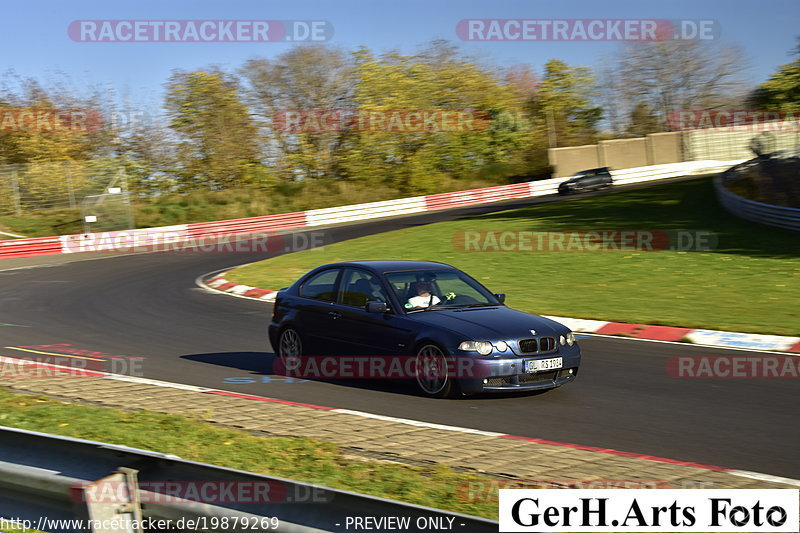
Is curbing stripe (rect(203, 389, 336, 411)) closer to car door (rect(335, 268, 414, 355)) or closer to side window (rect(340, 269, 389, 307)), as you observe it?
car door (rect(335, 268, 414, 355))

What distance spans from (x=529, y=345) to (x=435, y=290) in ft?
4.89

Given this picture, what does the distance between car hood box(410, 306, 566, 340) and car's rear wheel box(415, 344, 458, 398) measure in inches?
11.8

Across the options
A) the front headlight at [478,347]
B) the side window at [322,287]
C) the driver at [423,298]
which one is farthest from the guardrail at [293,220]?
the front headlight at [478,347]

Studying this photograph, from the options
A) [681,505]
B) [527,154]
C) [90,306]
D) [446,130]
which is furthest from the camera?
[527,154]

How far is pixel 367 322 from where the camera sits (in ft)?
32.4

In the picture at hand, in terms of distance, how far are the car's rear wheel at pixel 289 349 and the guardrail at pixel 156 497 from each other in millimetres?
5968

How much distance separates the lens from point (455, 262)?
A: 76.5 feet

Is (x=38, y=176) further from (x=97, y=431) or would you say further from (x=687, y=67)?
(x=687, y=67)

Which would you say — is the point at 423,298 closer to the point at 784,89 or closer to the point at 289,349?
the point at 289,349

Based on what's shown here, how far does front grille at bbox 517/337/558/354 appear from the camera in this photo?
29.3ft

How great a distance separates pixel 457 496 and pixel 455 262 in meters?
17.9

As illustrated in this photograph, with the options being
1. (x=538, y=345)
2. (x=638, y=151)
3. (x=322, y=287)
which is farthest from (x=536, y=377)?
(x=638, y=151)

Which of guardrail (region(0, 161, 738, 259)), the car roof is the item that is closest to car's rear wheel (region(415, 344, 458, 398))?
the car roof

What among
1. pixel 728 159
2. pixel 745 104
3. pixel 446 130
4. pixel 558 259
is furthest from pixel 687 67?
pixel 558 259
